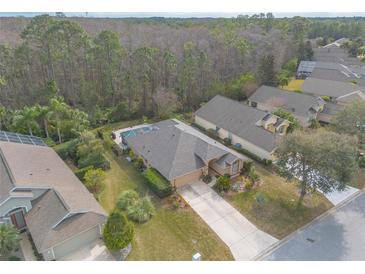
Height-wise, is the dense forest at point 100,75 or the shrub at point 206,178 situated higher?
the dense forest at point 100,75

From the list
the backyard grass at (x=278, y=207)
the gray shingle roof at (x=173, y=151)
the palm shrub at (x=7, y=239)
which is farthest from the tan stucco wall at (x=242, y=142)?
the palm shrub at (x=7, y=239)

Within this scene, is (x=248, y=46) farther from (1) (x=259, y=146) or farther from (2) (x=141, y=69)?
(1) (x=259, y=146)

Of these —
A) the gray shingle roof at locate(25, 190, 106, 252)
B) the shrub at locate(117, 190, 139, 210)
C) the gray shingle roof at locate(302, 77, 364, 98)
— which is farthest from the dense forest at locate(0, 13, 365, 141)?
the gray shingle roof at locate(25, 190, 106, 252)

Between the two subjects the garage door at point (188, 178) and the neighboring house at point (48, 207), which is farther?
the garage door at point (188, 178)

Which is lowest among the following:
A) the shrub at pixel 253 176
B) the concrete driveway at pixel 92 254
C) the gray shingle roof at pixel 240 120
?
the concrete driveway at pixel 92 254

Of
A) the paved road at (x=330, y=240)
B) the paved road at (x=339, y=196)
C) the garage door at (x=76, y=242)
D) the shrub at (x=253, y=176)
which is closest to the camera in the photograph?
the garage door at (x=76, y=242)

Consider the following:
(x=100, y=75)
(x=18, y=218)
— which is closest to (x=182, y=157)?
(x=18, y=218)

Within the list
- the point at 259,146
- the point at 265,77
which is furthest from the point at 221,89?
the point at 259,146

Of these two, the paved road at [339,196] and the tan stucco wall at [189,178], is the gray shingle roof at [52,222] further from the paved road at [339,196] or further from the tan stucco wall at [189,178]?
the paved road at [339,196]
